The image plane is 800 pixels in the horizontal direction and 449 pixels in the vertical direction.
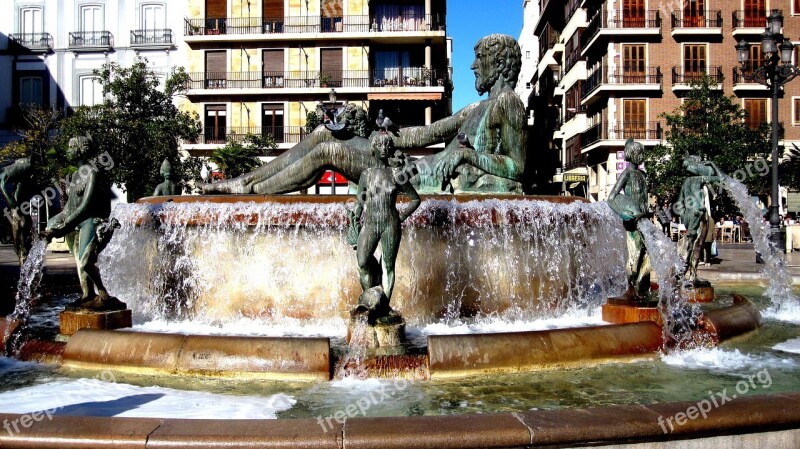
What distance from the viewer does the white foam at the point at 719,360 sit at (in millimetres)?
5750

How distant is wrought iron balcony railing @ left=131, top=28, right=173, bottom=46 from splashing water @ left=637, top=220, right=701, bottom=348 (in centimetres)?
3999

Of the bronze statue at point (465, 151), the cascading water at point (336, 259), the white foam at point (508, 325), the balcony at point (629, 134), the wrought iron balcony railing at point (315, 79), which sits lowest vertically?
the white foam at point (508, 325)

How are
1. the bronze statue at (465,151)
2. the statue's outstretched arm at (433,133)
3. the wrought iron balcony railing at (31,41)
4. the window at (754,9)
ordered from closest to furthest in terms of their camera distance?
the bronze statue at (465,151) < the statue's outstretched arm at (433,133) < the window at (754,9) < the wrought iron balcony railing at (31,41)

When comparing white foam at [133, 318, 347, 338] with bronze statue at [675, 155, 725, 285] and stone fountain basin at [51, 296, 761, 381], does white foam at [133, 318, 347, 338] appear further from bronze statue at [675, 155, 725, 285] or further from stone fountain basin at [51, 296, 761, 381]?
bronze statue at [675, 155, 725, 285]

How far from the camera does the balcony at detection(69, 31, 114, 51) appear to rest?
42.1 metres

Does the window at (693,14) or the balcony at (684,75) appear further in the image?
the window at (693,14)

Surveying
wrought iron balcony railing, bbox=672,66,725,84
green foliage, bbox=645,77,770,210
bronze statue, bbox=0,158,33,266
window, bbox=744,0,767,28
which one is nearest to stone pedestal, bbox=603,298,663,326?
bronze statue, bbox=0,158,33,266

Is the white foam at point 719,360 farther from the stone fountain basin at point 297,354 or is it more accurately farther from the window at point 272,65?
the window at point 272,65

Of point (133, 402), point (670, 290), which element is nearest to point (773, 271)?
point (670, 290)

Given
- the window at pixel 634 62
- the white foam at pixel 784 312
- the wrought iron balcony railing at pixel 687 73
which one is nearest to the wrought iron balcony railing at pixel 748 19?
the wrought iron balcony railing at pixel 687 73

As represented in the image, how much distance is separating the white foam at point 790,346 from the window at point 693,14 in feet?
116

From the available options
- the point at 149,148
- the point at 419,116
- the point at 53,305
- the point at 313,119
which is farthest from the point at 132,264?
the point at 419,116

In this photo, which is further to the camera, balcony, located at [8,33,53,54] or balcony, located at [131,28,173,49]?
balcony, located at [8,33,53,54]

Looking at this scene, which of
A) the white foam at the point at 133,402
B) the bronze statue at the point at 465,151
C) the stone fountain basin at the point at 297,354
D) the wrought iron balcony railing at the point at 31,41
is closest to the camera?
the white foam at the point at 133,402
